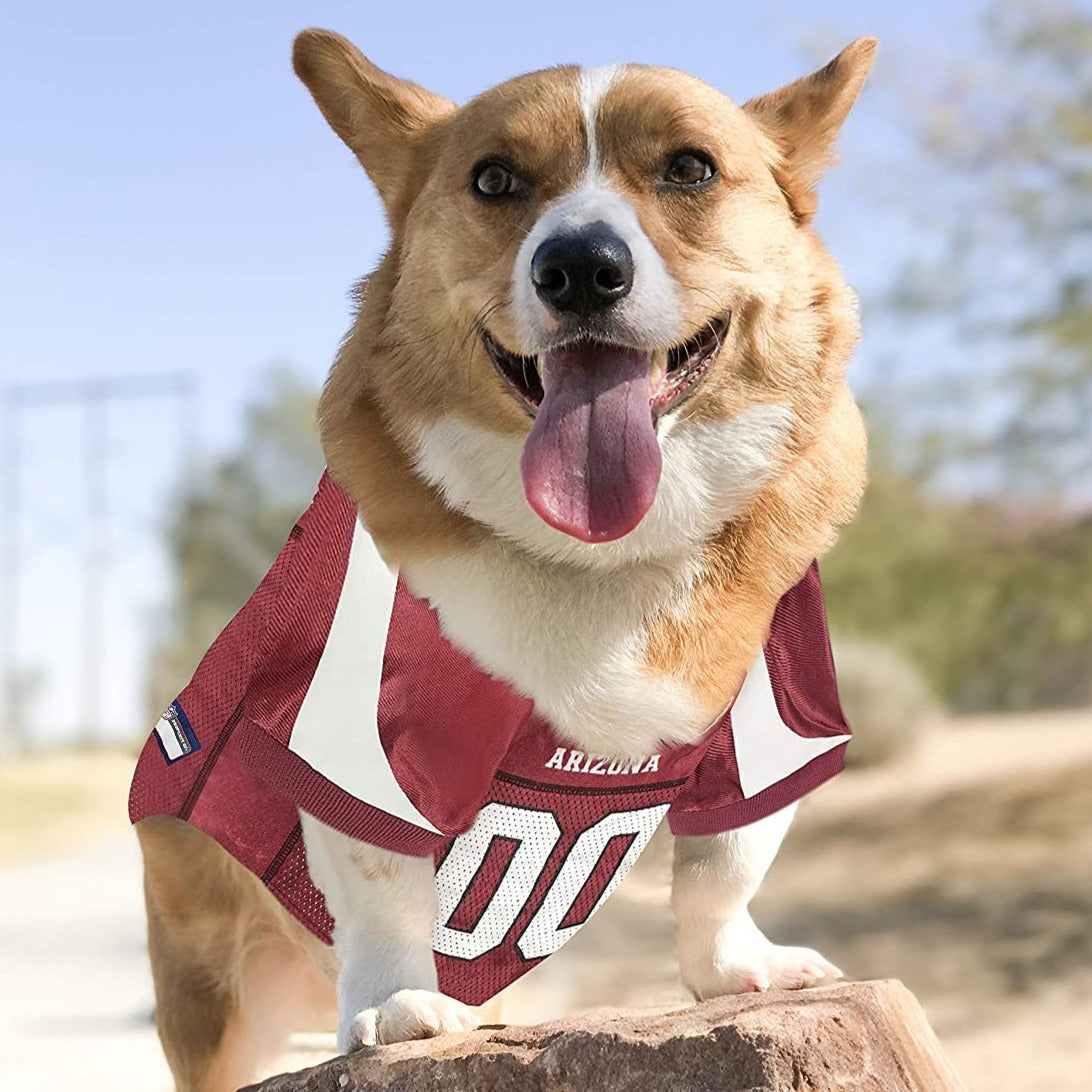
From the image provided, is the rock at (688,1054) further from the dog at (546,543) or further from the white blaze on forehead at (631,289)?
the white blaze on forehead at (631,289)

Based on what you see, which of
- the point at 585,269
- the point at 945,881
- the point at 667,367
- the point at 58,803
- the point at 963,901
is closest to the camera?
the point at 585,269

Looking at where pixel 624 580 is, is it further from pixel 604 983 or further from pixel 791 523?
pixel 604 983

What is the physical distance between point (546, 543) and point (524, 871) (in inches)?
26.1

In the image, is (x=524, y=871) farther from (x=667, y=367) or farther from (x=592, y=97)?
(x=592, y=97)

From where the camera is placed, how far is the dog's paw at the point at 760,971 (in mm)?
2854

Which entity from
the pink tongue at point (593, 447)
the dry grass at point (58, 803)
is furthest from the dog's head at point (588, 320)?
the dry grass at point (58, 803)

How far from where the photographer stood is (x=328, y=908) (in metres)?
2.78

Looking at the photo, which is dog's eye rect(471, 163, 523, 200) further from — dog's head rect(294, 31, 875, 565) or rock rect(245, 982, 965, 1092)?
rock rect(245, 982, 965, 1092)

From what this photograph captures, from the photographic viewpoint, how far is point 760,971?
9.42ft

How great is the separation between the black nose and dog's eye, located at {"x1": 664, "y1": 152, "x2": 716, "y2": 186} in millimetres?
303

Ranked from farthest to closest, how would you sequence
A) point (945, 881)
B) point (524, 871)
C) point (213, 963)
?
1. point (945, 881)
2. point (213, 963)
3. point (524, 871)

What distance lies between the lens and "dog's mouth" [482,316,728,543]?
2.43 m

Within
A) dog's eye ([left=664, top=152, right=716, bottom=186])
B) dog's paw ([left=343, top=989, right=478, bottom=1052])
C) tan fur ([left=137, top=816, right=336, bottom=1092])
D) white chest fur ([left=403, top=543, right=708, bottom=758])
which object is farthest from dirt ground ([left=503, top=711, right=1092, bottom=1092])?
dog's eye ([left=664, top=152, right=716, bottom=186])

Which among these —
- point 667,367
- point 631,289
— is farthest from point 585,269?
point 667,367
